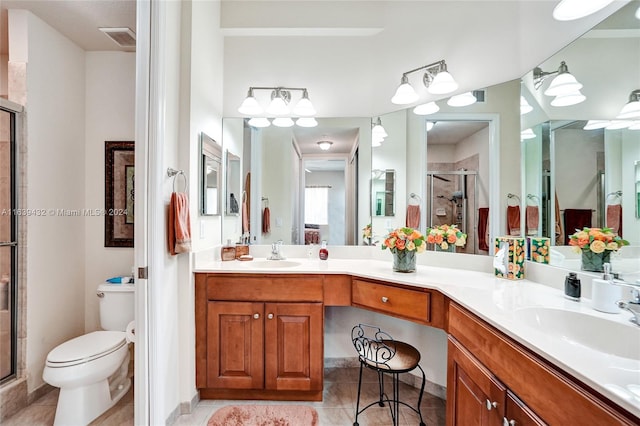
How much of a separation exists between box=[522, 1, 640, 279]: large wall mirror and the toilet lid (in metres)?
2.52

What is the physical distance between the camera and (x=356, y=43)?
2.35m

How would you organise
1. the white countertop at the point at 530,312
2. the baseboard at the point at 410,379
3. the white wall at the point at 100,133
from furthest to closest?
the baseboard at the point at 410,379
the white wall at the point at 100,133
the white countertop at the point at 530,312

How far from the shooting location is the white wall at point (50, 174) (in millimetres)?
1521

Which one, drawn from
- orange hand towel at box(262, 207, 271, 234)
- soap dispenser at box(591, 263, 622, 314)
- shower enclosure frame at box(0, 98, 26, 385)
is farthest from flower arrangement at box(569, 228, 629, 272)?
shower enclosure frame at box(0, 98, 26, 385)

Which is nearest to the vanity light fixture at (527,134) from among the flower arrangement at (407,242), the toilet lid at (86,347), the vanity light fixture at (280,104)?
the flower arrangement at (407,242)

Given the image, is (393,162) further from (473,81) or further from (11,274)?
(11,274)

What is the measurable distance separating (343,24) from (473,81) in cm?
108

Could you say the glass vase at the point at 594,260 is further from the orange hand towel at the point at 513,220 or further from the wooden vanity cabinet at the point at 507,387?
the wooden vanity cabinet at the point at 507,387

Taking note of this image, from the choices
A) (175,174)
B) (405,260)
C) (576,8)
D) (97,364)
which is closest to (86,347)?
(97,364)

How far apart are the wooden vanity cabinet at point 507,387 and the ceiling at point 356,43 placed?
139 cm

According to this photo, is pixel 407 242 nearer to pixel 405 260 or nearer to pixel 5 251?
pixel 405 260

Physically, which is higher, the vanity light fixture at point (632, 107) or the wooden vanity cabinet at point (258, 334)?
the vanity light fixture at point (632, 107)

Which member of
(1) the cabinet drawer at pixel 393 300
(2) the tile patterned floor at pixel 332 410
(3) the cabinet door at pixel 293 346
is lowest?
(2) the tile patterned floor at pixel 332 410

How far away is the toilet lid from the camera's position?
152 cm
